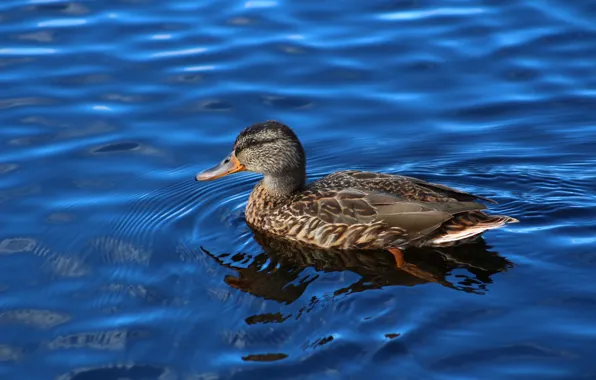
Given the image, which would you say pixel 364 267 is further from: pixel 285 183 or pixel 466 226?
pixel 285 183

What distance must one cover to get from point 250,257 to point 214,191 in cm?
167

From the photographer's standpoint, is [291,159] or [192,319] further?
[291,159]

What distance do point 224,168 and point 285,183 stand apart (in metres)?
0.69

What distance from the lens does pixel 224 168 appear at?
10.6 metres

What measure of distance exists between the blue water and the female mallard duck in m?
0.26

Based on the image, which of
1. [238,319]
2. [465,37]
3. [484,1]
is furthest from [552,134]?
[238,319]

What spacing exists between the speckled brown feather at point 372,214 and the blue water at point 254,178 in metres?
0.27

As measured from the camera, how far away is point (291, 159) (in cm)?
1033

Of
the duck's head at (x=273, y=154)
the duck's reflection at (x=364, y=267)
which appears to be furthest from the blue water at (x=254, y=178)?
the duck's head at (x=273, y=154)

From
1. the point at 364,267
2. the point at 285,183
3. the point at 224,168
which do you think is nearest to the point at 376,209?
the point at 364,267

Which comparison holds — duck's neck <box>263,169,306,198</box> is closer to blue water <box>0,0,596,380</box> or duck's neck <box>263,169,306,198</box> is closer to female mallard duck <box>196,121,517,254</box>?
female mallard duck <box>196,121,517,254</box>

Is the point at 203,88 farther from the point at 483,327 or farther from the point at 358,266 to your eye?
the point at 483,327

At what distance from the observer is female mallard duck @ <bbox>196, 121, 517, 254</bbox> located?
956cm

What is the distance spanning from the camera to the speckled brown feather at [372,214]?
31.3ft
